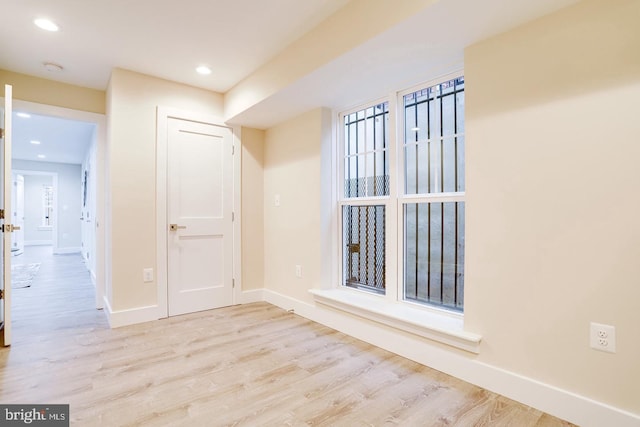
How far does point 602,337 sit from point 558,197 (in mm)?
688

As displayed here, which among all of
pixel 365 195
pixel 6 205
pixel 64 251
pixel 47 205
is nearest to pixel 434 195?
pixel 365 195

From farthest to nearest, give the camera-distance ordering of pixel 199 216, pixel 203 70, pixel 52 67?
pixel 199 216
pixel 203 70
pixel 52 67

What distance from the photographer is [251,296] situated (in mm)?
3777

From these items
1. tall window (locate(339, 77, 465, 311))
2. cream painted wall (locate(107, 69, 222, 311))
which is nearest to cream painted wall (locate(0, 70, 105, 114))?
cream painted wall (locate(107, 69, 222, 311))

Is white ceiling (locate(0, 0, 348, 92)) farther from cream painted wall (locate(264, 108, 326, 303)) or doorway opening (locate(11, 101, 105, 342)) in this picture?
cream painted wall (locate(264, 108, 326, 303))

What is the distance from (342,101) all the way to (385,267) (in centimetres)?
158

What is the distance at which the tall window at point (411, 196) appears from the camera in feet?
7.65

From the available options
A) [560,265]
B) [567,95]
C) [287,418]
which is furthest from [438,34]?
[287,418]

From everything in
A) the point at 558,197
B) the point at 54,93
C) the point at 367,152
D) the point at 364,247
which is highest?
the point at 54,93

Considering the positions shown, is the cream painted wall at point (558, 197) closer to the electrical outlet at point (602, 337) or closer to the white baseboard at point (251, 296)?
the electrical outlet at point (602, 337)

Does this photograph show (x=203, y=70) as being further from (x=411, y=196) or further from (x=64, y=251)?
(x=64, y=251)

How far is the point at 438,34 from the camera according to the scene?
1843 millimetres

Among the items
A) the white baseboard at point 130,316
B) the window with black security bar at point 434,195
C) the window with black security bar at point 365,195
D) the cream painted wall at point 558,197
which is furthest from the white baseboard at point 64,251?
the cream painted wall at point 558,197

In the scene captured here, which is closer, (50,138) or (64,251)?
(50,138)
